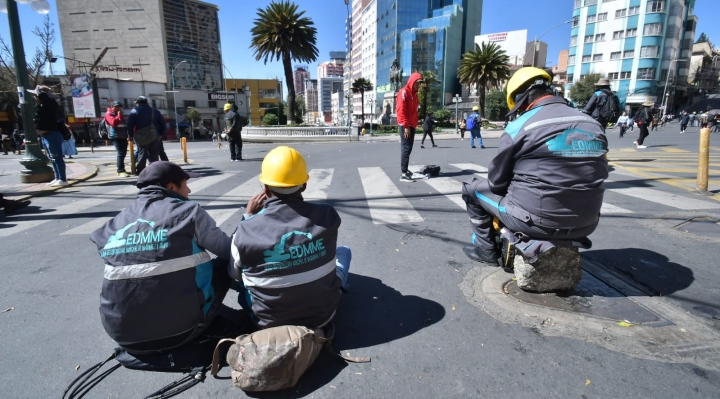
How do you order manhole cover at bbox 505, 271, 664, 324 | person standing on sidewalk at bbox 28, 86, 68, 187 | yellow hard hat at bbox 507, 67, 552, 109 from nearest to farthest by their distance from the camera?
manhole cover at bbox 505, 271, 664, 324 → yellow hard hat at bbox 507, 67, 552, 109 → person standing on sidewalk at bbox 28, 86, 68, 187

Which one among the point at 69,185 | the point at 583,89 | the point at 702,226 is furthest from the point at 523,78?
the point at 583,89

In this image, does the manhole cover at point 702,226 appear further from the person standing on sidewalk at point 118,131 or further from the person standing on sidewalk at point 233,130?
the person standing on sidewalk at point 233,130

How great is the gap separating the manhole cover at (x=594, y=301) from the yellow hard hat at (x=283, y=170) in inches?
80.4

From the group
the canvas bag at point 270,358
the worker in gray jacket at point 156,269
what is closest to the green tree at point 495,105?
the worker in gray jacket at point 156,269

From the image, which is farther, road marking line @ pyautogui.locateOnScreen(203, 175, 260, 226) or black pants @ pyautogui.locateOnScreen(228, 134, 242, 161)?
black pants @ pyautogui.locateOnScreen(228, 134, 242, 161)

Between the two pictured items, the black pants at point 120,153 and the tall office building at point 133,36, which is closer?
the black pants at point 120,153

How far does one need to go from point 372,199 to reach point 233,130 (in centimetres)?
759

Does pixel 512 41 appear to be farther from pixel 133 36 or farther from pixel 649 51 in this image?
pixel 133 36

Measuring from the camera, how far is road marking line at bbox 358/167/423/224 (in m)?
5.27

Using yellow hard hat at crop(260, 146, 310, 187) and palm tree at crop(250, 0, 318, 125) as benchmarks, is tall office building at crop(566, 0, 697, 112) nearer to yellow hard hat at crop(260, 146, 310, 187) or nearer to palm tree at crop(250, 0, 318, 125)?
palm tree at crop(250, 0, 318, 125)

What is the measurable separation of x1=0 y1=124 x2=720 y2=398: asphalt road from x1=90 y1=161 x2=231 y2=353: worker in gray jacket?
291 mm

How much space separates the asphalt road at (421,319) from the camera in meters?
2.08

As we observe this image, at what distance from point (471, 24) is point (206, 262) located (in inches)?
4631

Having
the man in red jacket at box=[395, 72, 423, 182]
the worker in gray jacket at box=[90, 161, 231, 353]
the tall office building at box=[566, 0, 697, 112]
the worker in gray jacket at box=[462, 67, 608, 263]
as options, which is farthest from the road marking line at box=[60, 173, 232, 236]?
the tall office building at box=[566, 0, 697, 112]
